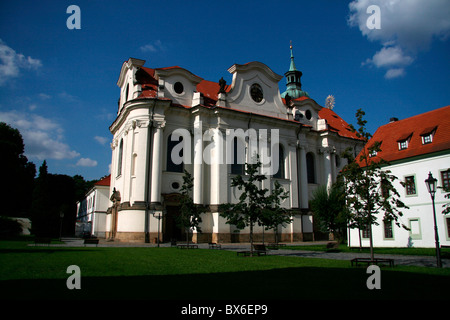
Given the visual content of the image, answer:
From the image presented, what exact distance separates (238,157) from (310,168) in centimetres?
1337

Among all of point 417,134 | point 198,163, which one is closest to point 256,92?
point 198,163

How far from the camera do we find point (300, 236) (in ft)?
125

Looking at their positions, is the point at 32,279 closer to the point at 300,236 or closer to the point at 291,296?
the point at 291,296

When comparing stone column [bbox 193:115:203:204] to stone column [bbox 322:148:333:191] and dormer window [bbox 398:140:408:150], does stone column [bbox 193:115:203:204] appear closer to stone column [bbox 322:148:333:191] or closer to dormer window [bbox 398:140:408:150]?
dormer window [bbox 398:140:408:150]

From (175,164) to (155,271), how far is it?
2304 cm

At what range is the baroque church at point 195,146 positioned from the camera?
32.0 metres

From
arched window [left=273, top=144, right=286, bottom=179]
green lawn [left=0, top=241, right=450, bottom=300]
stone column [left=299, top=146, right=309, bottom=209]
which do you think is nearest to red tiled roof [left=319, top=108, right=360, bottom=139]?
stone column [left=299, top=146, right=309, bottom=209]

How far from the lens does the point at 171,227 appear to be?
3316 cm

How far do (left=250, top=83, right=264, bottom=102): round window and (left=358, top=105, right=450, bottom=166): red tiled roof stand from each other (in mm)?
13719

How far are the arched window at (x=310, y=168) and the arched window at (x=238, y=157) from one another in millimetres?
12290

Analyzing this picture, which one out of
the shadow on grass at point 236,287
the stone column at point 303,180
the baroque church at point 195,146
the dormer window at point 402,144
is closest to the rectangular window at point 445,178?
Result: the dormer window at point 402,144

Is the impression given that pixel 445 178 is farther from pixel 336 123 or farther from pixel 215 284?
pixel 336 123

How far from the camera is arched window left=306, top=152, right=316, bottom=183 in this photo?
4375cm
